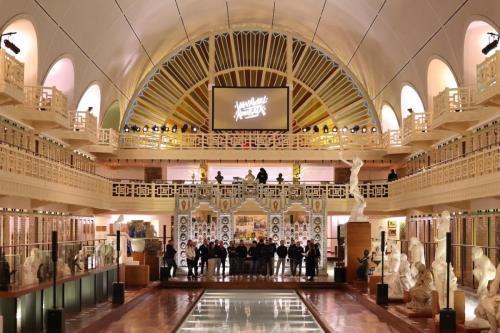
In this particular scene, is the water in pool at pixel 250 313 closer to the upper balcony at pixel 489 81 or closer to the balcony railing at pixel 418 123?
the upper balcony at pixel 489 81

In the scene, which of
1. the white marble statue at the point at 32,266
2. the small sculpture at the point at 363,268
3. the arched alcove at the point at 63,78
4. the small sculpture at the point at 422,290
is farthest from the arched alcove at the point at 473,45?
the white marble statue at the point at 32,266

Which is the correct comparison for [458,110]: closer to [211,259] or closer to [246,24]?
[211,259]

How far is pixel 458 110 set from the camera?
26.5 m

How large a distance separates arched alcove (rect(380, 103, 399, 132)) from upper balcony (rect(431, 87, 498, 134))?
14.1 meters

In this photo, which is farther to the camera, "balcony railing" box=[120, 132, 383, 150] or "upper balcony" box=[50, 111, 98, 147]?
"balcony railing" box=[120, 132, 383, 150]

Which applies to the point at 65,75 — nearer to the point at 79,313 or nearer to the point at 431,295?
the point at 79,313

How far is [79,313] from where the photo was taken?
1878cm

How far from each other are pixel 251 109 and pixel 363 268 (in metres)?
16.5

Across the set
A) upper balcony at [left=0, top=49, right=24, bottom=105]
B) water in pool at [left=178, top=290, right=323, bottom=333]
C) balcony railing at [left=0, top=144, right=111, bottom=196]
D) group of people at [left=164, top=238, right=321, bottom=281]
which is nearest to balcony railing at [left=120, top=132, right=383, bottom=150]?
balcony railing at [left=0, top=144, right=111, bottom=196]

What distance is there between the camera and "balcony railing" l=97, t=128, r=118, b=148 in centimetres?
3794

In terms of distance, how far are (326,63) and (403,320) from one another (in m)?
27.5

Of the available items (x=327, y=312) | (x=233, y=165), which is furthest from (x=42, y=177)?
(x=233, y=165)

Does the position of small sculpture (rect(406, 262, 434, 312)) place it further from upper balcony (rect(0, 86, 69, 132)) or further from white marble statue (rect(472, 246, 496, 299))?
upper balcony (rect(0, 86, 69, 132))

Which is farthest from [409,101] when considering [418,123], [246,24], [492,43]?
[492,43]
